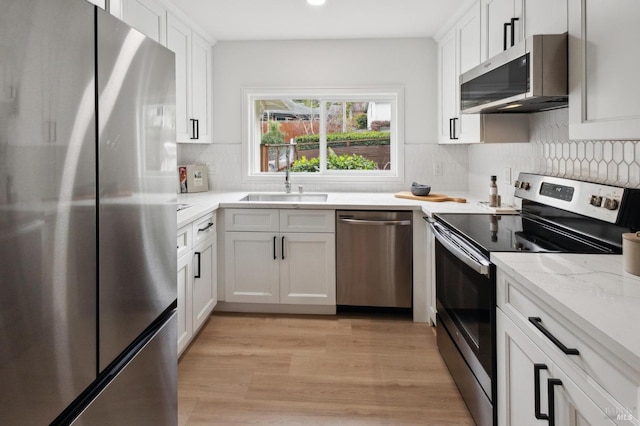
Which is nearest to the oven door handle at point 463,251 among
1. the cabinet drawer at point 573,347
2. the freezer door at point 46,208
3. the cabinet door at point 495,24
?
the cabinet drawer at point 573,347

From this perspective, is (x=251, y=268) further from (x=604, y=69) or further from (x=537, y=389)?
(x=604, y=69)

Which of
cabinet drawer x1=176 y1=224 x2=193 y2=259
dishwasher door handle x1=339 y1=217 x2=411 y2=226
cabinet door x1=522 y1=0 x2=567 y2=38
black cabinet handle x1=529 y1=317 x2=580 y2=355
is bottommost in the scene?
black cabinet handle x1=529 y1=317 x2=580 y2=355

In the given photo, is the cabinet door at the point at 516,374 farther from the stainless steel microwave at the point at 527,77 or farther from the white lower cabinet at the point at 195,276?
the white lower cabinet at the point at 195,276

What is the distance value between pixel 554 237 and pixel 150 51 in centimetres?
173

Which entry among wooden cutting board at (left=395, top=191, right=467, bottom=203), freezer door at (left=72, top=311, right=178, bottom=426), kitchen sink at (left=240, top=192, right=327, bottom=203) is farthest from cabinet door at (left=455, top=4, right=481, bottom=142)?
freezer door at (left=72, top=311, right=178, bottom=426)

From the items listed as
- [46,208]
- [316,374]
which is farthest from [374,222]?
[46,208]

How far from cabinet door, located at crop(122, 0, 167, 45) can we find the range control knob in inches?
94.9

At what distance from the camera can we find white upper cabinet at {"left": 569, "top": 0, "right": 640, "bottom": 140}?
4.09 feet

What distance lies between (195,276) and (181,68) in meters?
1.52

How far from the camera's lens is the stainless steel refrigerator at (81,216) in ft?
2.33

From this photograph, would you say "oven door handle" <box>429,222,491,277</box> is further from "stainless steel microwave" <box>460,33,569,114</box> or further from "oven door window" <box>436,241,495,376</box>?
"stainless steel microwave" <box>460,33,569,114</box>

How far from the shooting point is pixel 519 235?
190 centimetres

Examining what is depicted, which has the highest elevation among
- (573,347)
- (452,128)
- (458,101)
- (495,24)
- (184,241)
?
(495,24)

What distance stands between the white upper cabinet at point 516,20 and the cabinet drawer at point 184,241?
201 centimetres
